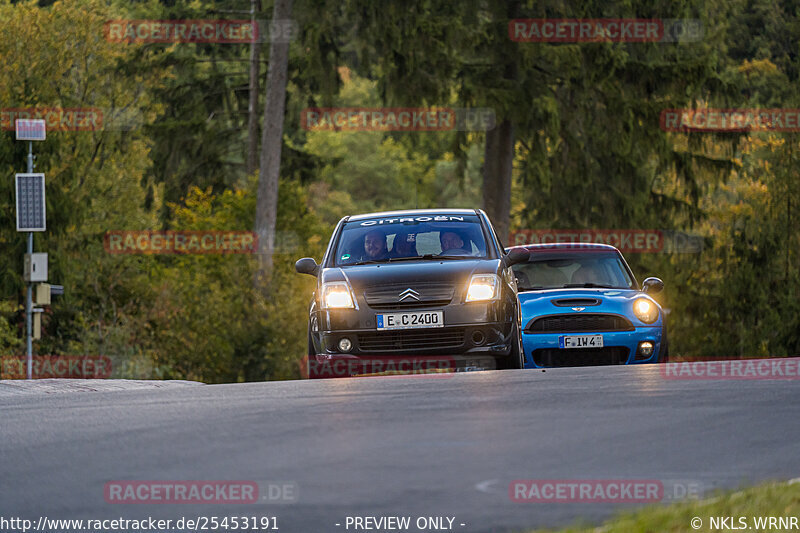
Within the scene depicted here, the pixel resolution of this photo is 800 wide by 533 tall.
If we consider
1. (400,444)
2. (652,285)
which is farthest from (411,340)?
(400,444)

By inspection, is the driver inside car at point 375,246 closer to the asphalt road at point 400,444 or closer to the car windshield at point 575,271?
the car windshield at point 575,271

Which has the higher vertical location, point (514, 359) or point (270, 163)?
point (270, 163)

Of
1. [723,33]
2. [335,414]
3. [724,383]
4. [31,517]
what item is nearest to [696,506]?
[31,517]

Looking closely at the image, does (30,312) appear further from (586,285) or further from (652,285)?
(652,285)

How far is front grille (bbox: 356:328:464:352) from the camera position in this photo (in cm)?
1520

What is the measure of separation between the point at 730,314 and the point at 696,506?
35.7 meters

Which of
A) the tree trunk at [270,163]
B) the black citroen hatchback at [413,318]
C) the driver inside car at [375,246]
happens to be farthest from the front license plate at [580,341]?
the tree trunk at [270,163]

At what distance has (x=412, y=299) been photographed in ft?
49.6

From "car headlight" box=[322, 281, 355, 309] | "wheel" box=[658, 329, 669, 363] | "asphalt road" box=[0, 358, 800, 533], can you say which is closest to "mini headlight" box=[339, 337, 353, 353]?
"car headlight" box=[322, 281, 355, 309]

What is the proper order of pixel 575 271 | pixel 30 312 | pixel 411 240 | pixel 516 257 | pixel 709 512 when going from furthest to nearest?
pixel 30 312, pixel 575 271, pixel 411 240, pixel 516 257, pixel 709 512

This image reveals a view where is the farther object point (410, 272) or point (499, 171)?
point (499, 171)

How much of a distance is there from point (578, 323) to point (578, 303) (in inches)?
9.3

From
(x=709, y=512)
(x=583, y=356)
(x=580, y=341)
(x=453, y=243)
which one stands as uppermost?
(x=453, y=243)

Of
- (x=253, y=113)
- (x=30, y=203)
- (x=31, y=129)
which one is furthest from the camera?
(x=253, y=113)
